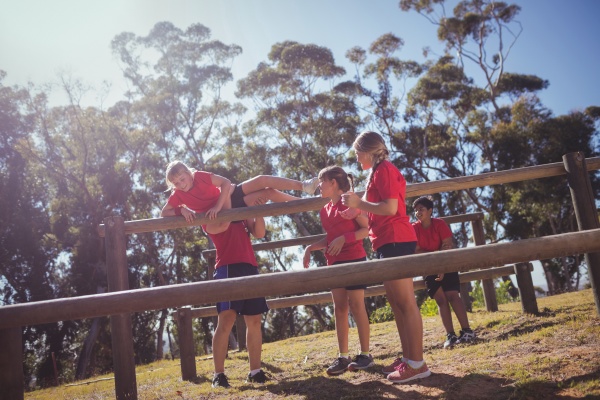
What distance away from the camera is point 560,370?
3094 millimetres

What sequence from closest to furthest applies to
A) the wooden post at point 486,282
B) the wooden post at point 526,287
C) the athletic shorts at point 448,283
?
the athletic shorts at point 448,283, the wooden post at point 526,287, the wooden post at point 486,282

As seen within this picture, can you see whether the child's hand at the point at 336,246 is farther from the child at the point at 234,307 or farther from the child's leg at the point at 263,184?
the child's leg at the point at 263,184

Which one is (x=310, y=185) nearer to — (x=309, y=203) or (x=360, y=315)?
(x=309, y=203)

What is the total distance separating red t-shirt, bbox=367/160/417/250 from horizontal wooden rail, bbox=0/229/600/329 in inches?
37.5

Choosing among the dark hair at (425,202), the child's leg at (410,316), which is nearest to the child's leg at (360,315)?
the child's leg at (410,316)

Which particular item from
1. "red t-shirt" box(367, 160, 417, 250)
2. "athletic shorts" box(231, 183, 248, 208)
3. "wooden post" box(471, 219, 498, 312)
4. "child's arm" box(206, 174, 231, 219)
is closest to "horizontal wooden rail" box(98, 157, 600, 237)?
"child's arm" box(206, 174, 231, 219)

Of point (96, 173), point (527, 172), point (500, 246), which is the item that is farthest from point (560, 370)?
point (96, 173)

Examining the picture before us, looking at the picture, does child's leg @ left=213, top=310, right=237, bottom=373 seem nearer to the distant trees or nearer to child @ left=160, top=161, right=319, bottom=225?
child @ left=160, top=161, right=319, bottom=225

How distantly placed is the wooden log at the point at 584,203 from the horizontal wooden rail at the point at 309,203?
0.33 ft

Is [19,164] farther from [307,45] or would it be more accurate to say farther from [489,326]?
[489,326]

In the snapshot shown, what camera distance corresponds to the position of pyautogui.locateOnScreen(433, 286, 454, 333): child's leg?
4.79m

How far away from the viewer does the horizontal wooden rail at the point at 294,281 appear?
95.3 inches

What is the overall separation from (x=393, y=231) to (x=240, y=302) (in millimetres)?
1559

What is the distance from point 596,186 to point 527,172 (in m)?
20.0
